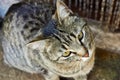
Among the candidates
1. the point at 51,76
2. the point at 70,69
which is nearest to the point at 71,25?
the point at 70,69

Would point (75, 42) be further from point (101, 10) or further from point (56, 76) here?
point (101, 10)

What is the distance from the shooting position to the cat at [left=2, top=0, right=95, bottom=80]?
1.35 meters

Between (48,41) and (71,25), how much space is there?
12cm

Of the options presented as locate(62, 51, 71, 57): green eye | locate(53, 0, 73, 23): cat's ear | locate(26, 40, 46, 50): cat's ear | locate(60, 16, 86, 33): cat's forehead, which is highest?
locate(53, 0, 73, 23): cat's ear

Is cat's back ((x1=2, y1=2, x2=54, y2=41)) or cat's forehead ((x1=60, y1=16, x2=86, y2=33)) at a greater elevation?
cat's forehead ((x1=60, y1=16, x2=86, y2=33))

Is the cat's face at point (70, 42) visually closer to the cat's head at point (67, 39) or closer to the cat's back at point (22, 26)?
the cat's head at point (67, 39)

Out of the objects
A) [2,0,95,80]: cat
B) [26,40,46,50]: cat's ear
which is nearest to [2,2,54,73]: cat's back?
[2,0,95,80]: cat

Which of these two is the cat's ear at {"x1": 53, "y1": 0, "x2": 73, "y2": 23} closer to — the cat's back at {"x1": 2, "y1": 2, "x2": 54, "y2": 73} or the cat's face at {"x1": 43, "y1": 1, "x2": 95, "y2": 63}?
the cat's face at {"x1": 43, "y1": 1, "x2": 95, "y2": 63}

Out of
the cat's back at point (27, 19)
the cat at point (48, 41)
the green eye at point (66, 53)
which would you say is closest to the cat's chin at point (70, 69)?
the cat at point (48, 41)

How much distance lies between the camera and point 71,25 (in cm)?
136

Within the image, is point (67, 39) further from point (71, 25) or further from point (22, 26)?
point (22, 26)

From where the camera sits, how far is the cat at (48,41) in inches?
53.2

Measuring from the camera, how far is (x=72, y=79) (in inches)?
70.3

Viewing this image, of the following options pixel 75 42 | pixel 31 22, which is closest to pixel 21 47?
pixel 31 22
